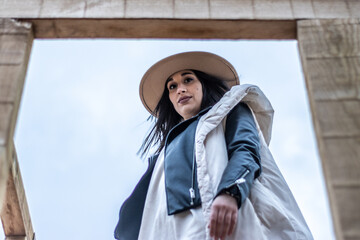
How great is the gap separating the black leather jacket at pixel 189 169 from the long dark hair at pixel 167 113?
467 mm

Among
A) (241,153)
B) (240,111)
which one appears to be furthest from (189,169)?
(240,111)

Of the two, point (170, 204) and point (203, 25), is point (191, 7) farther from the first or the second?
point (170, 204)

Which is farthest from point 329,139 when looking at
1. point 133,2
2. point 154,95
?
point 154,95

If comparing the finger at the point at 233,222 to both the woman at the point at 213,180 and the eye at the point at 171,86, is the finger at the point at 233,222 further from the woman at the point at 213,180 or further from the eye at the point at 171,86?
the eye at the point at 171,86

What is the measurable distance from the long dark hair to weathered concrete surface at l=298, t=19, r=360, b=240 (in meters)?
1.59

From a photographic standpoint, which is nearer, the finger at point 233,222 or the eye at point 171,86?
the finger at point 233,222

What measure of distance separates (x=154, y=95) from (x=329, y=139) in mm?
2314

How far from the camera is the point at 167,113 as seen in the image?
4.13 m

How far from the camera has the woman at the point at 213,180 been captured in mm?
2662

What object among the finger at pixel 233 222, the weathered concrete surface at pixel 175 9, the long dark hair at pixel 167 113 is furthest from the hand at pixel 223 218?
the long dark hair at pixel 167 113

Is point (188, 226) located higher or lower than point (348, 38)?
lower

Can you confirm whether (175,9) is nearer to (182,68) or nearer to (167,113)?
(182,68)

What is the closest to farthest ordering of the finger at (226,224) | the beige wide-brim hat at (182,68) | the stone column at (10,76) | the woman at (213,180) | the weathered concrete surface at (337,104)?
the weathered concrete surface at (337,104) → the stone column at (10,76) → the finger at (226,224) → the woman at (213,180) → the beige wide-brim hat at (182,68)

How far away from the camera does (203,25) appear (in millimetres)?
2451
